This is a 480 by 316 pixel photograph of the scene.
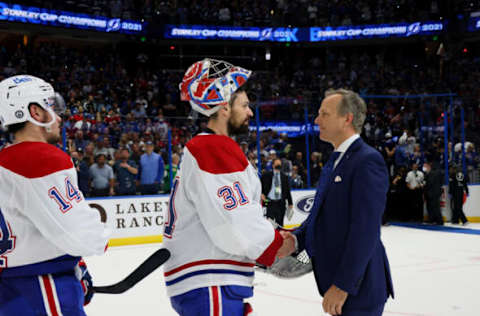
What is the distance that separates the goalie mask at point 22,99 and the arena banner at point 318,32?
22054 mm

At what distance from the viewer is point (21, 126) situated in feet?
7.36

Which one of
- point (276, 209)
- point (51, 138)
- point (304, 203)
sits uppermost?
point (51, 138)

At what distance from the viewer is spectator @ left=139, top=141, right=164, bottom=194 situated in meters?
10.6

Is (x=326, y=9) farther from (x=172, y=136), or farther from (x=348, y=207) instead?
(x=348, y=207)

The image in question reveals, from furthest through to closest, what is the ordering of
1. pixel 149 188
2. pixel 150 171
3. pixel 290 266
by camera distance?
1. pixel 149 188
2. pixel 150 171
3. pixel 290 266

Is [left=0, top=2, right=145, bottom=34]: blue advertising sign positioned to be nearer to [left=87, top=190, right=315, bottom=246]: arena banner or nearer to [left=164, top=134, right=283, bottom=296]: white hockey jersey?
[left=87, top=190, right=315, bottom=246]: arena banner

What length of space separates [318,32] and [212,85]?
2399 centimetres

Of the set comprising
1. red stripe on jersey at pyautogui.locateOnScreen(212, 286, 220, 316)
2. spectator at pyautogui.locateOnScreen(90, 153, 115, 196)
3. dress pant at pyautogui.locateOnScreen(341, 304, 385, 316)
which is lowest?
spectator at pyautogui.locateOnScreen(90, 153, 115, 196)

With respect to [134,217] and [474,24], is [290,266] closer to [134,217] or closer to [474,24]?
[134,217]

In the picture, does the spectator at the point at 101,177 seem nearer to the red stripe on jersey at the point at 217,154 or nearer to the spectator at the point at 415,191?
the spectator at the point at 415,191

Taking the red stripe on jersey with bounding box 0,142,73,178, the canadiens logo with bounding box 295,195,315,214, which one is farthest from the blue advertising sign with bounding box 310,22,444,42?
the red stripe on jersey with bounding box 0,142,73,178

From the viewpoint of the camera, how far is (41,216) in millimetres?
2053

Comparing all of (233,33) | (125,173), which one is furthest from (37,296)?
(233,33)

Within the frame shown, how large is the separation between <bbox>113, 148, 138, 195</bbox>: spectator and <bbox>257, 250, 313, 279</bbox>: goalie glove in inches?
315
